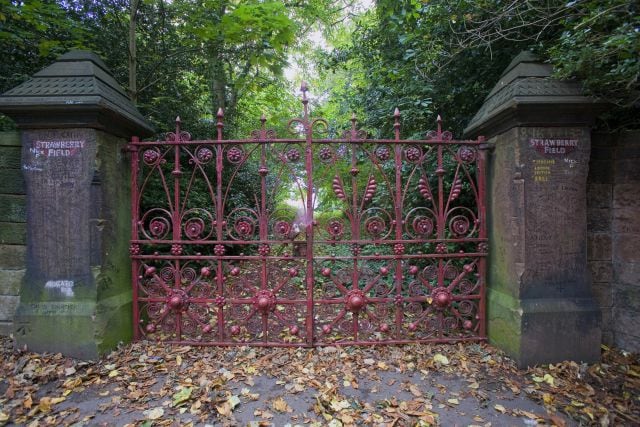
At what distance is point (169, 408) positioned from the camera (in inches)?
96.0

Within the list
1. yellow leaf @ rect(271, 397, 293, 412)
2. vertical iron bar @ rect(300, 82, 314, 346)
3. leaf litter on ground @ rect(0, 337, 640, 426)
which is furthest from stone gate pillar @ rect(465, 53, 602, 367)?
yellow leaf @ rect(271, 397, 293, 412)

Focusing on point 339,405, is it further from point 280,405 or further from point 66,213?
point 66,213

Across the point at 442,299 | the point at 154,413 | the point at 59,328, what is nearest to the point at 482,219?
the point at 442,299

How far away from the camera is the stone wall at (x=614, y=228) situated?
10.4 ft

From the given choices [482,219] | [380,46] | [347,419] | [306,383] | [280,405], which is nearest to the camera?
[347,419]

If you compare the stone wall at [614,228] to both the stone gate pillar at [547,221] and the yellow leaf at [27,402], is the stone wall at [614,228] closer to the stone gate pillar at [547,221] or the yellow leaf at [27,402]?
the stone gate pillar at [547,221]

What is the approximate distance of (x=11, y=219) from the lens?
3102mm

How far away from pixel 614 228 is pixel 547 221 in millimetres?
902

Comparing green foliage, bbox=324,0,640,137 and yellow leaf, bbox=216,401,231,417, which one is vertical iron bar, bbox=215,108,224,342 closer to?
yellow leaf, bbox=216,401,231,417

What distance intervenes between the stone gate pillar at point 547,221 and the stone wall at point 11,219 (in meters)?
4.67

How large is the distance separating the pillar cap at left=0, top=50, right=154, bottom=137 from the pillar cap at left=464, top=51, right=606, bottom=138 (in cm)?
367

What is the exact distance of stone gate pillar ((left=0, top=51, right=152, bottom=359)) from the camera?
2881 millimetres

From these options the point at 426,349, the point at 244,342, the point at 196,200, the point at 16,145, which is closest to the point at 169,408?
the point at 244,342

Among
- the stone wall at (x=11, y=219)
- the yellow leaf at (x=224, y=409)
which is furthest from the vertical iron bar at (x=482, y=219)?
the stone wall at (x=11, y=219)
